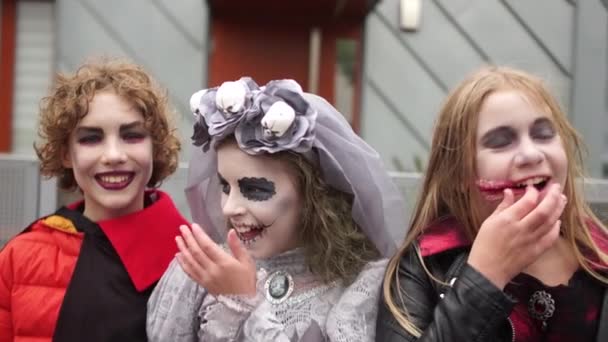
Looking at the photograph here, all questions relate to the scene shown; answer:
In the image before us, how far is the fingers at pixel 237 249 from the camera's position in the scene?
1705 mm

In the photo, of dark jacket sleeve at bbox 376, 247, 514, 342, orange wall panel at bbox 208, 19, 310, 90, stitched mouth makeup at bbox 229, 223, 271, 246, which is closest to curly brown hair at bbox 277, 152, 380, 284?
stitched mouth makeup at bbox 229, 223, 271, 246

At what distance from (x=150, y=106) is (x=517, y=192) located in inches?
44.3

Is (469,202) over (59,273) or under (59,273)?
over

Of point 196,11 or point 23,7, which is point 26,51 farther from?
point 196,11

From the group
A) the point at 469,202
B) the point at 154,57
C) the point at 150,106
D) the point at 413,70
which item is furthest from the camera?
the point at 413,70

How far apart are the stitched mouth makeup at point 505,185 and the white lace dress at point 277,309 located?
348 mm

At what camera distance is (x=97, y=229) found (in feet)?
7.16

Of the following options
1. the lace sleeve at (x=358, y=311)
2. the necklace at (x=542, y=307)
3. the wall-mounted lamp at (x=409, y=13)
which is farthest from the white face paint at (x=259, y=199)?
the wall-mounted lamp at (x=409, y=13)

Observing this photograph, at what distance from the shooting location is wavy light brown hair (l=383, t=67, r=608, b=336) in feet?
5.62

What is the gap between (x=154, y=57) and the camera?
5941mm

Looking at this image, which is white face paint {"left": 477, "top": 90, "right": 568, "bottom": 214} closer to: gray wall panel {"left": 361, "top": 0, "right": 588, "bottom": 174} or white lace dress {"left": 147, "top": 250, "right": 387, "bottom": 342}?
white lace dress {"left": 147, "top": 250, "right": 387, "bottom": 342}

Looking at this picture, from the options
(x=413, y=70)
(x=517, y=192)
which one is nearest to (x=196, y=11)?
(x=413, y=70)

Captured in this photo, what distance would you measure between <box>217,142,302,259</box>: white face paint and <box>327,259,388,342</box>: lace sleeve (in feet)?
0.70

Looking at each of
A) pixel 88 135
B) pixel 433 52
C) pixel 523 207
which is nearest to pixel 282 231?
pixel 523 207
